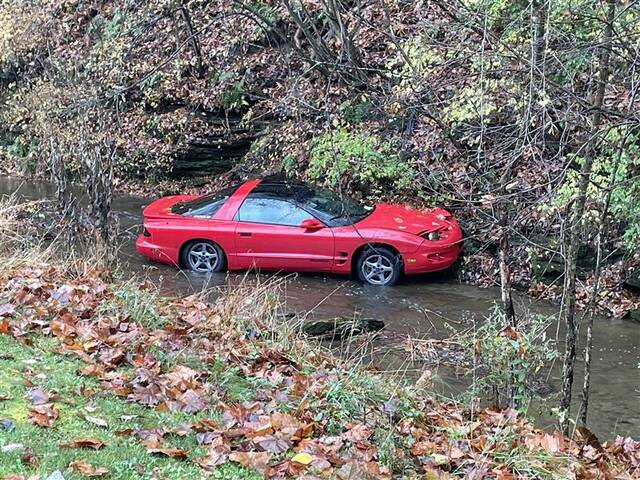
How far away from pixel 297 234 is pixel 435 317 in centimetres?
280

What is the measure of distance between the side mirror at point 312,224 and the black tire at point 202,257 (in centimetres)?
157

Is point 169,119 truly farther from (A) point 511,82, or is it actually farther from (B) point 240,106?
(A) point 511,82

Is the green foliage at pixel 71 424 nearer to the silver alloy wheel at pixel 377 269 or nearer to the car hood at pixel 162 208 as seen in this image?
the silver alloy wheel at pixel 377 269

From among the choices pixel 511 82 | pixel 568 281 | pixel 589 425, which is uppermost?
pixel 511 82

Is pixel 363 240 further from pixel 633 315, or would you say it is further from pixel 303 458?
pixel 303 458

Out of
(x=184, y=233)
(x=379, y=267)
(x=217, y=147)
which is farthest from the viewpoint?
(x=217, y=147)

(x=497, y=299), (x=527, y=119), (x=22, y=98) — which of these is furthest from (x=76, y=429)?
(x=22, y=98)

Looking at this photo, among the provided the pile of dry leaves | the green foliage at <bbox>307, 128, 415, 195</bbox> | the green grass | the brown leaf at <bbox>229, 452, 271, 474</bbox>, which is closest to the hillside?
the green foliage at <bbox>307, 128, 415, 195</bbox>

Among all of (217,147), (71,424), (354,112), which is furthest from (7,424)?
(217,147)

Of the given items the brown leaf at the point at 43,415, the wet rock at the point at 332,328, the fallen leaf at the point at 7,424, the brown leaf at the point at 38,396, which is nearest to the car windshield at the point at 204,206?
the wet rock at the point at 332,328

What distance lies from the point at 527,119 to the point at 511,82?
2250 mm

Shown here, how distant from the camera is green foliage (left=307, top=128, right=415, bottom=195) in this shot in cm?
1348

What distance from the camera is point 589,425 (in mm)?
6141

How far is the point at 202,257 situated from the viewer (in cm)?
1166
